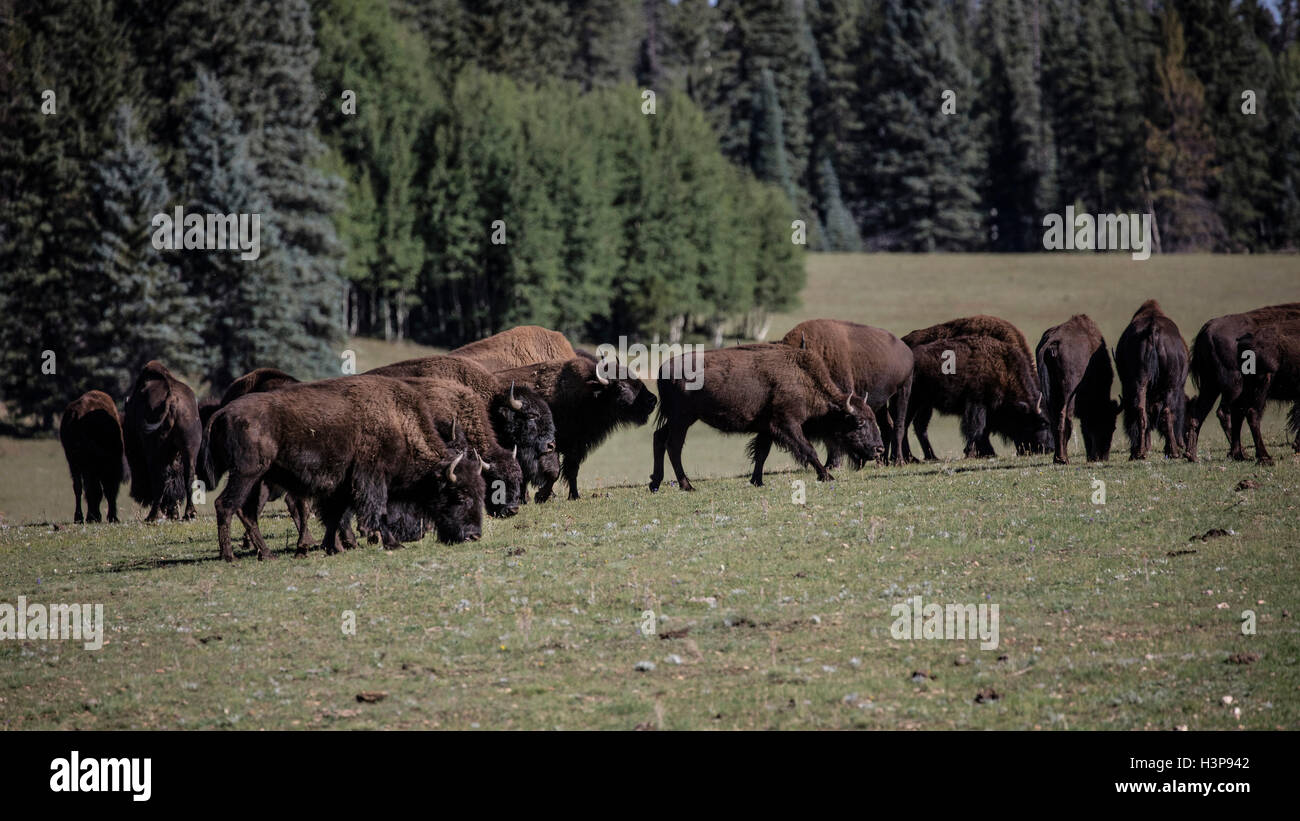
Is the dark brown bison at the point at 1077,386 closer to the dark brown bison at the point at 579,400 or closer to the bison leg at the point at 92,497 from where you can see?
the dark brown bison at the point at 579,400

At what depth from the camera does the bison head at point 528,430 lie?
19.9 meters

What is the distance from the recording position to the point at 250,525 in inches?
666

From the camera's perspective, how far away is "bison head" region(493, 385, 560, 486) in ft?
65.2

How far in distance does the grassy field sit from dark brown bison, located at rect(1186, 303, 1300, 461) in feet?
3.26

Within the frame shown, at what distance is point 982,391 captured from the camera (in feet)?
82.0

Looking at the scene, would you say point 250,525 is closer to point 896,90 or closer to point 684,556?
point 684,556

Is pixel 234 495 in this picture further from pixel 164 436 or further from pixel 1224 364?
pixel 1224 364

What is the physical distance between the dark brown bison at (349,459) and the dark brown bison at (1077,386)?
980cm

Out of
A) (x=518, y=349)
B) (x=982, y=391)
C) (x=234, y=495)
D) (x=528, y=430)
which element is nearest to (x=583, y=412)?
(x=528, y=430)

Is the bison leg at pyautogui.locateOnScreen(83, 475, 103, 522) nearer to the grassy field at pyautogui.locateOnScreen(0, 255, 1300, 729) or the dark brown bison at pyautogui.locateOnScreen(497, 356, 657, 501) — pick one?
the grassy field at pyautogui.locateOnScreen(0, 255, 1300, 729)

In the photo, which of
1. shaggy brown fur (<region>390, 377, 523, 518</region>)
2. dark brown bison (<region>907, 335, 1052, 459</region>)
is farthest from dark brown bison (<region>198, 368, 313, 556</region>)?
dark brown bison (<region>907, 335, 1052, 459</region>)

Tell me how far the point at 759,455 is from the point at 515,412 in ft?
13.1

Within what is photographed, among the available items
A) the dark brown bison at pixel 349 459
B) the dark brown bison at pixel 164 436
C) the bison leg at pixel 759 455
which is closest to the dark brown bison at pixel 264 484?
the dark brown bison at pixel 349 459
